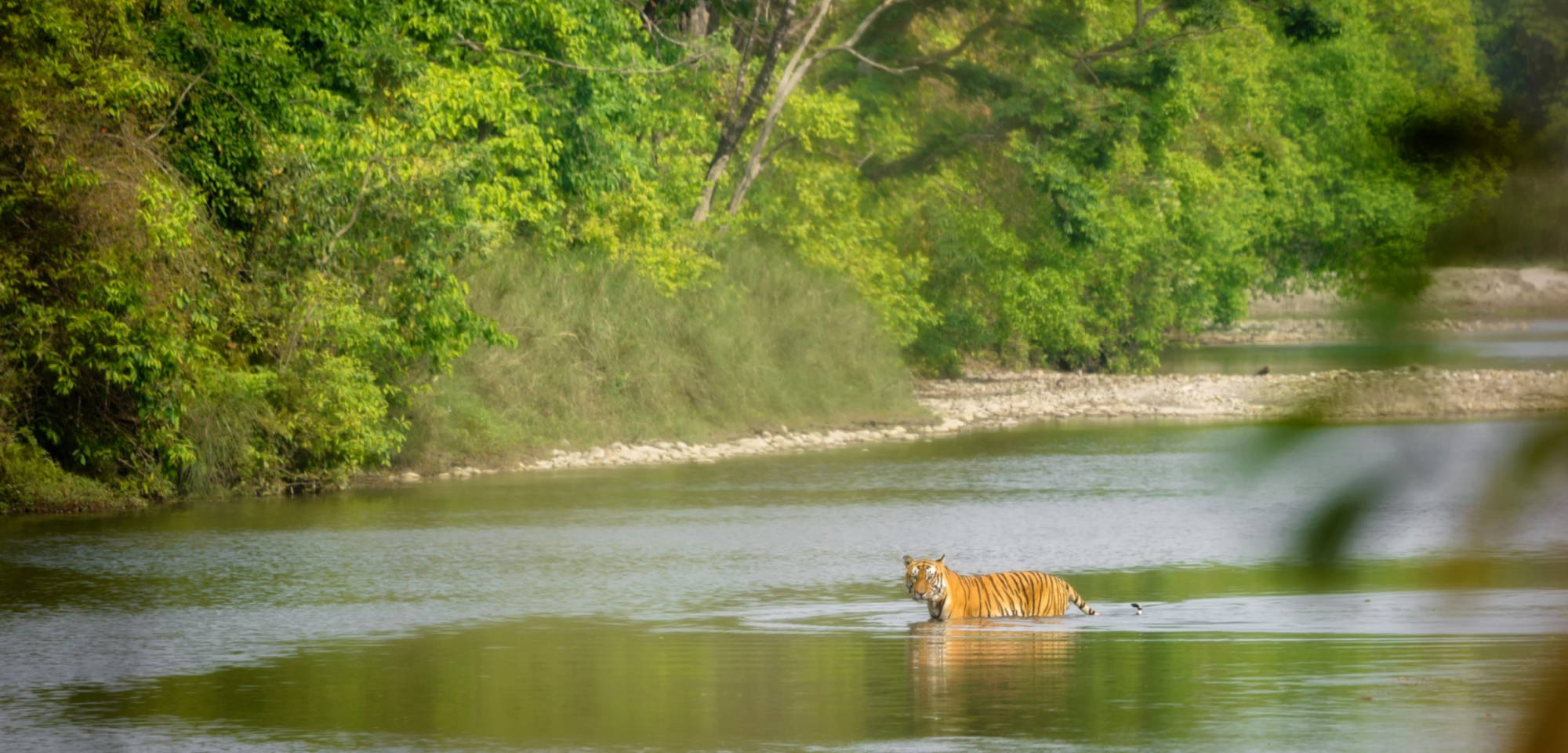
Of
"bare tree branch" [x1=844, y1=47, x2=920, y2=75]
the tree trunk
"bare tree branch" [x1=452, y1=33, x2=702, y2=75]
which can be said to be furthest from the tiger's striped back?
"bare tree branch" [x1=844, y1=47, x2=920, y2=75]

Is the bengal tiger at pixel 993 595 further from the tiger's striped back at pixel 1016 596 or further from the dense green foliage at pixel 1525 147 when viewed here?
the dense green foliage at pixel 1525 147

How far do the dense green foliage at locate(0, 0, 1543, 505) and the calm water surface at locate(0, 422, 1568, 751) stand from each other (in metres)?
0.25

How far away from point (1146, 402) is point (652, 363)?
41.7 ft

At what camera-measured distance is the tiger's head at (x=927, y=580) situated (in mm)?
11664

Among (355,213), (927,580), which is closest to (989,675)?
(927,580)

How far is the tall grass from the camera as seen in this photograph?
963 inches

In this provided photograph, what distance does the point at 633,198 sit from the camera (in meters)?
27.5

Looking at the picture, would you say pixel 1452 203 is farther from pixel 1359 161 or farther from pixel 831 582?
pixel 831 582

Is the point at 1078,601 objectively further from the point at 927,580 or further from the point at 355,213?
the point at 355,213

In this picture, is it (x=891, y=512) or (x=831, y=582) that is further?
(x=891, y=512)

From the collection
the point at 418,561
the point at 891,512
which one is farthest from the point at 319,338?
the point at 891,512

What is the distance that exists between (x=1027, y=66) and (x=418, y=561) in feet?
75.4

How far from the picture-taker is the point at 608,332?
26.4 meters

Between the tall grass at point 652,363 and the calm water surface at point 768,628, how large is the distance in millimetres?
4825
